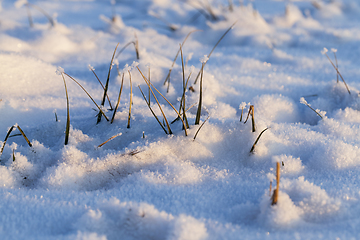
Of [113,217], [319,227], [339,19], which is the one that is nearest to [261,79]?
[319,227]

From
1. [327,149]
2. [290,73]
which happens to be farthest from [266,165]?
[290,73]

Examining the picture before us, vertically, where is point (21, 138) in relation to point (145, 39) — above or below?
below

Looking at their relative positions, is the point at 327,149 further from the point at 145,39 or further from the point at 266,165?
the point at 145,39

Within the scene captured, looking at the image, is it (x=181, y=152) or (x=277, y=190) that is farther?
(x=181, y=152)

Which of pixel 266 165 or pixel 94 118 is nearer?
pixel 266 165

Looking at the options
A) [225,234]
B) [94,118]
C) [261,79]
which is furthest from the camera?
[261,79]

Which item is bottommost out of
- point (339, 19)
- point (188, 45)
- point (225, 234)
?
point (225, 234)

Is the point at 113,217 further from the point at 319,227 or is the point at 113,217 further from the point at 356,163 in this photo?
the point at 356,163

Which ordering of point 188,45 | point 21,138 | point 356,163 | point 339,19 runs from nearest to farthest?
1. point 356,163
2. point 21,138
3. point 188,45
4. point 339,19
